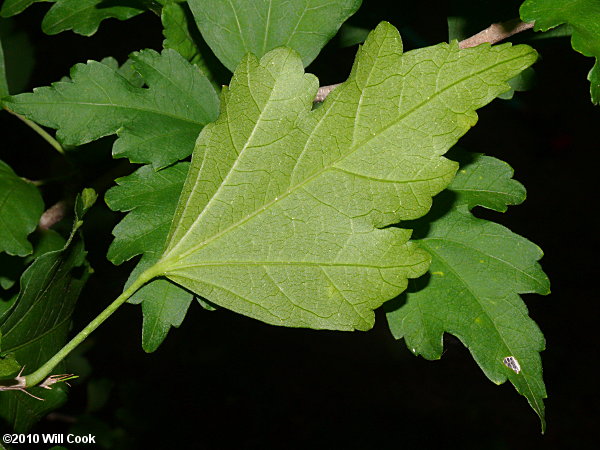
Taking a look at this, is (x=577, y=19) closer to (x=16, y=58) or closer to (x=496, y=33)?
(x=496, y=33)

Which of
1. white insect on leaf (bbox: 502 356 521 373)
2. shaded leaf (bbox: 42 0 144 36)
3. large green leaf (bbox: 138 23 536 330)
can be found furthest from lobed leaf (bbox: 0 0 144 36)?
white insect on leaf (bbox: 502 356 521 373)

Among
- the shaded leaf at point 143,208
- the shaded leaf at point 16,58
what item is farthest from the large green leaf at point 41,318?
the shaded leaf at point 16,58

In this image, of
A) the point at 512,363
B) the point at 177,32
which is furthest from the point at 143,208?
the point at 512,363

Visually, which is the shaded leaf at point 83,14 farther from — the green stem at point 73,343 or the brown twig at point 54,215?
the green stem at point 73,343

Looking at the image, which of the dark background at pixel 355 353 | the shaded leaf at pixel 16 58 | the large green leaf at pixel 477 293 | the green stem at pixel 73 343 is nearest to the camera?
the green stem at pixel 73 343

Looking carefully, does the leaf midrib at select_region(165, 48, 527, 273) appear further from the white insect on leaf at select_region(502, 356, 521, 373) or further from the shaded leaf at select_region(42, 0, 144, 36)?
the shaded leaf at select_region(42, 0, 144, 36)

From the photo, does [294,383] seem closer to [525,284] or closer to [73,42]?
[73,42]
